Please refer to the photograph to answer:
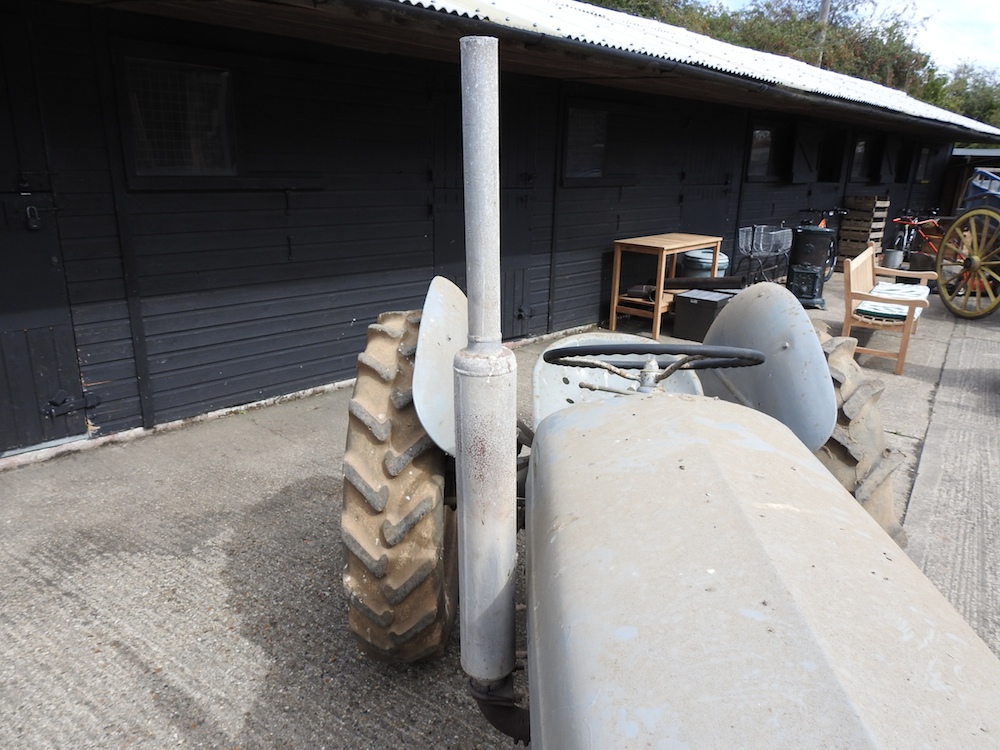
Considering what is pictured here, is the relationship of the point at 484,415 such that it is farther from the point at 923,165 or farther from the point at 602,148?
the point at 923,165

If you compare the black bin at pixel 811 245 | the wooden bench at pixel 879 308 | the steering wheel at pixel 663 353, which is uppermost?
the steering wheel at pixel 663 353

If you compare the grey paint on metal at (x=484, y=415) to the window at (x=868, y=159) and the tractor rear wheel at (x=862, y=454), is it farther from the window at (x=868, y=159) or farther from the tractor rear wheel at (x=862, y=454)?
the window at (x=868, y=159)

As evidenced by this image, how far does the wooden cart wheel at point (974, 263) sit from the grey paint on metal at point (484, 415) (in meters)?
8.92

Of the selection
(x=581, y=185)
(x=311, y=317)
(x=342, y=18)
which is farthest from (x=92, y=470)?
(x=581, y=185)

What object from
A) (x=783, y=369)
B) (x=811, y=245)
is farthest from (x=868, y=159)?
(x=783, y=369)

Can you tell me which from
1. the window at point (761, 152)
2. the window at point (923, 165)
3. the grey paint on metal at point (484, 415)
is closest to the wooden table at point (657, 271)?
the window at point (761, 152)

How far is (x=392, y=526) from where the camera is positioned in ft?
6.54

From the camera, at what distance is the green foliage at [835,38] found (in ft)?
118

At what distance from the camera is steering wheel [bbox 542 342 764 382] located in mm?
1972

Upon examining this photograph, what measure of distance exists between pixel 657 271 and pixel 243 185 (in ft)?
15.3

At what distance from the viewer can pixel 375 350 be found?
2.34m

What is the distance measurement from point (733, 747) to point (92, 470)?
161 inches

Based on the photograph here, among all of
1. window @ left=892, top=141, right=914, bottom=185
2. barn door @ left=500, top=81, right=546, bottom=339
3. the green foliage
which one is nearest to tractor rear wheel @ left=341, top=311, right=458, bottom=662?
barn door @ left=500, top=81, right=546, bottom=339

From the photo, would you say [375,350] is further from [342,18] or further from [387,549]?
[342,18]
